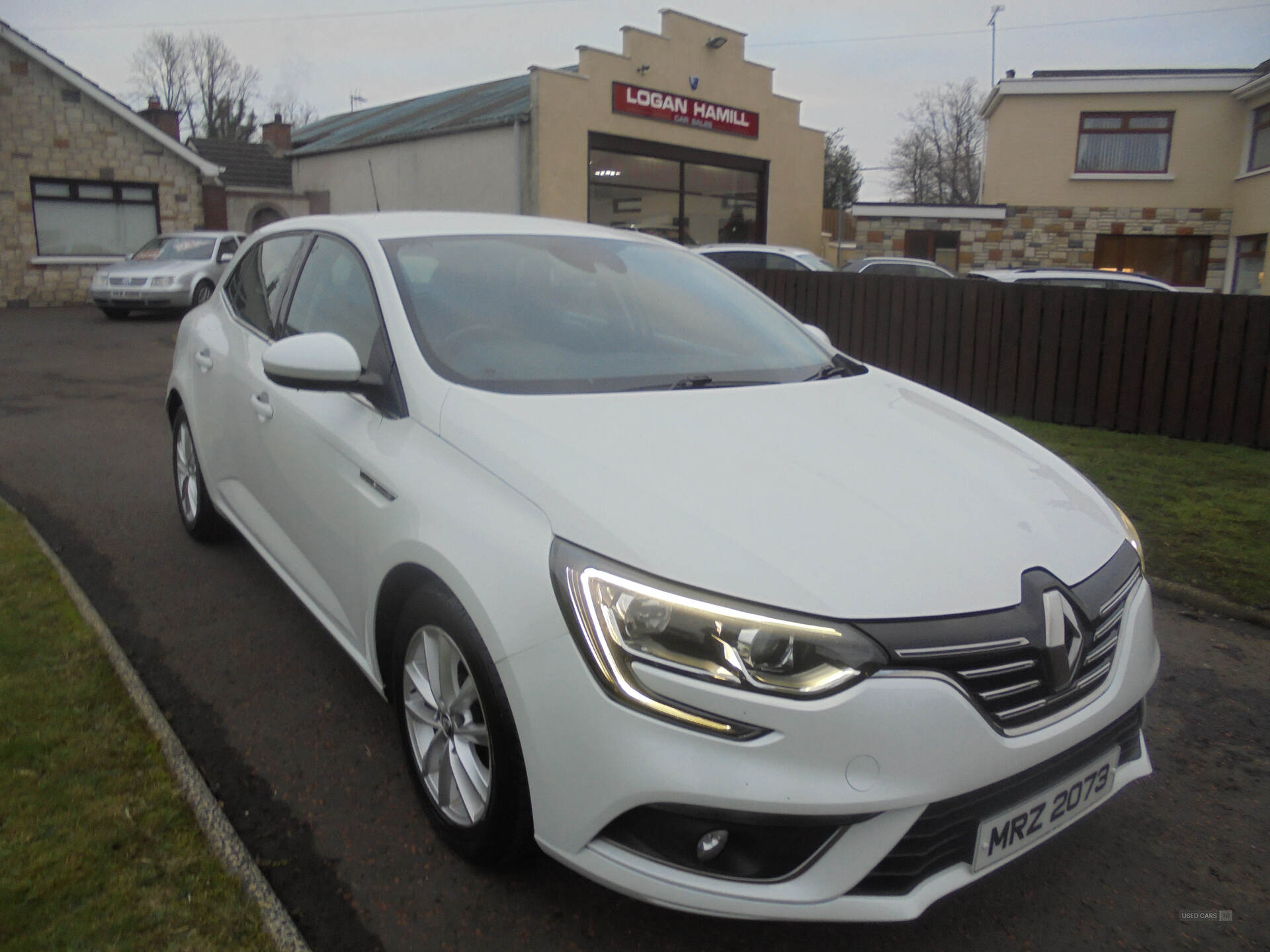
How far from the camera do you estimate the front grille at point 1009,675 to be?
1984 millimetres

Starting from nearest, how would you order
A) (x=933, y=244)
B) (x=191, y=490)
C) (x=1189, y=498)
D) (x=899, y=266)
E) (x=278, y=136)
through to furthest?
1. (x=191, y=490)
2. (x=1189, y=498)
3. (x=899, y=266)
4. (x=933, y=244)
5. (x=278, y=136)

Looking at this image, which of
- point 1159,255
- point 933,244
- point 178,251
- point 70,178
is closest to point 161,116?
point 70,178

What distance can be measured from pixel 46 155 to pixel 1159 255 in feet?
92.2

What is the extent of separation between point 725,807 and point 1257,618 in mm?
3617

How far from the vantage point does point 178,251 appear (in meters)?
19.3

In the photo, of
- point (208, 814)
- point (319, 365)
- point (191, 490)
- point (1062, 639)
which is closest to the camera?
point (1062, 639)

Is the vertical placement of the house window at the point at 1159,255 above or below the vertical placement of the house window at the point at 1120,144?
below

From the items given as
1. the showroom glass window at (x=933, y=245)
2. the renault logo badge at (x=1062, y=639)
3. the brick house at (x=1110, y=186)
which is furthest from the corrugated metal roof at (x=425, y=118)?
the renault logo badge at (x=1062, y=639)

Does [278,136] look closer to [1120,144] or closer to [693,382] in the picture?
[1120,144]

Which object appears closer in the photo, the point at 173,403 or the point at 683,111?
the point at 173,403

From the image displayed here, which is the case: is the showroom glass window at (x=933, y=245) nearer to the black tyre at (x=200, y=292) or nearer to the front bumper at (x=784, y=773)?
the black tyre at (x=200, y=292)

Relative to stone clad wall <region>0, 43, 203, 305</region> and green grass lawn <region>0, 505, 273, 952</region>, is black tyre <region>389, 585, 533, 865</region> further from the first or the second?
stone clad wall <region>0, 43, 203, 305</region>

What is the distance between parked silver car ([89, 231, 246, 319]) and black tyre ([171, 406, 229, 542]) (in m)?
14.2

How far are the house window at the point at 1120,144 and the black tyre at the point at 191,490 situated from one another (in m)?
26.8
